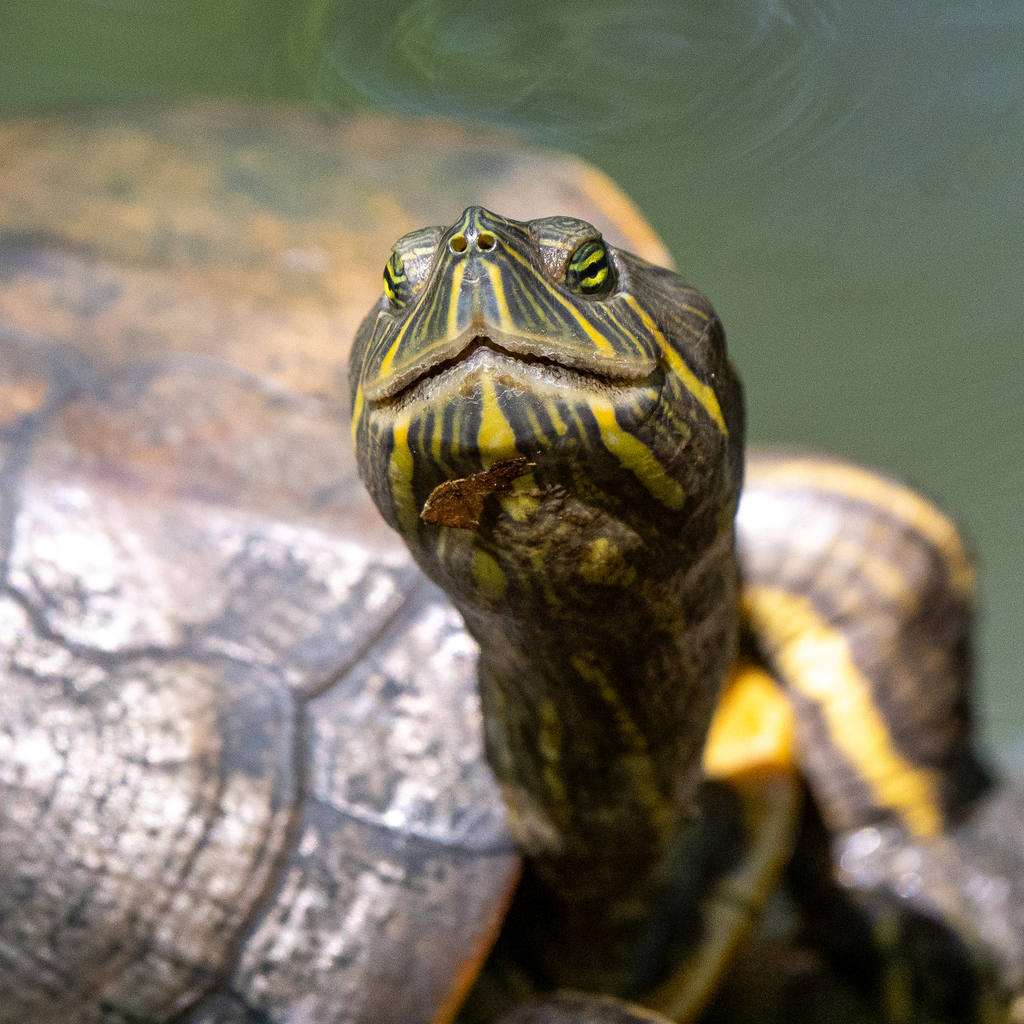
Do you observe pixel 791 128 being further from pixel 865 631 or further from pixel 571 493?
pixel 571 493

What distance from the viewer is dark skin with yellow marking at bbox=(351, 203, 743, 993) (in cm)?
82

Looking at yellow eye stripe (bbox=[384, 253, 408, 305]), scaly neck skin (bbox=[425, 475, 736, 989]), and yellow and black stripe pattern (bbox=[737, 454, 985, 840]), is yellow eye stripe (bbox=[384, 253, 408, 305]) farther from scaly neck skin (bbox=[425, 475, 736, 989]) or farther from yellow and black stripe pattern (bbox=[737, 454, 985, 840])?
yellow and black stripe pattern (bbox=[737, 454, 985, 840])

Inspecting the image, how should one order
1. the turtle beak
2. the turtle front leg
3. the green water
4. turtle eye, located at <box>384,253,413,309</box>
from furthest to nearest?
the green water, the turtle front leg, turtle eye, located at <box>384,253,413,309</box>, the turtle beak

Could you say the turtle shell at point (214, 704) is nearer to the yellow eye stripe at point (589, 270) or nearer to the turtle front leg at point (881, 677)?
the yellow eye stripe at point (589, 270)

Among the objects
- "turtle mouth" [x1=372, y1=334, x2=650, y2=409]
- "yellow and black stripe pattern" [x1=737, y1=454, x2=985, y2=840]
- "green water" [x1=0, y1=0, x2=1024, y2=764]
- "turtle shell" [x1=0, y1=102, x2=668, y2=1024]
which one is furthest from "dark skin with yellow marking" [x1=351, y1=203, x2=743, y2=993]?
"green water" [x1=0, y1=0, x2=1024, y2=764]

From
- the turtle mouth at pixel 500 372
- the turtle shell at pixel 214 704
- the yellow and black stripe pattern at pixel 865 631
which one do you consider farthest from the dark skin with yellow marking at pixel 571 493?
the yellow and black stripe pattern at pixel 865 631

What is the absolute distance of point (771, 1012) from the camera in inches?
76.0

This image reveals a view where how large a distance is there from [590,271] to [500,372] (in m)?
0.14

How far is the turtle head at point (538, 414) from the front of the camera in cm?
81

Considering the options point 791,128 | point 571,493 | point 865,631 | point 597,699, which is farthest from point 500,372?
point 791,128

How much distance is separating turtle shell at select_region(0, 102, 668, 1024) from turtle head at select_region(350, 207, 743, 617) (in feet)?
1.54

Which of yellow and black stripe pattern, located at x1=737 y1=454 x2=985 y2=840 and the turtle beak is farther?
yellow and black stripe pattern, located at x1=737 y1=454 x2=985 y2=840

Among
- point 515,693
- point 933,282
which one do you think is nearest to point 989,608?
point 933,282

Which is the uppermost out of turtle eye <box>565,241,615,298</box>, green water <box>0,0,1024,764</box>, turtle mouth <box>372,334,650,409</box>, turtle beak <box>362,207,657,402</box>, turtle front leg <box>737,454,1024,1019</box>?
green water <box>0,0,1024,764</box>
